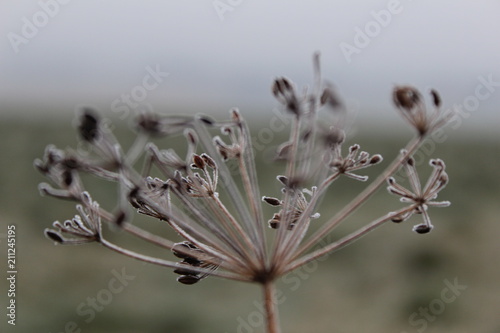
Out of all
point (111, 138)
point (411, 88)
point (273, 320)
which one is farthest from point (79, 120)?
point (411, 88)

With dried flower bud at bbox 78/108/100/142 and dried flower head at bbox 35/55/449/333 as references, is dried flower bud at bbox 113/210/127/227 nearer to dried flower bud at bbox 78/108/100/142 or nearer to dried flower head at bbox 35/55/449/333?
dried flower head at bbox 35/55/449/333

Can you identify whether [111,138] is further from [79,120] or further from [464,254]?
[464,254]

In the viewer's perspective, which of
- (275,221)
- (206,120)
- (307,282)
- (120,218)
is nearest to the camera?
(120,218)

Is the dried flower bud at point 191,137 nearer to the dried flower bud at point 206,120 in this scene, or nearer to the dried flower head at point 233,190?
the dried flower head at point 233,190

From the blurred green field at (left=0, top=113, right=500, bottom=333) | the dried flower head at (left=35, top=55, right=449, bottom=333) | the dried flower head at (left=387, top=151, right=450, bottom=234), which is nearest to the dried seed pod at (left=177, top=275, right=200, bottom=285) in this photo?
the dried flower head at (left=35, top=55, right=449, bottom=333)

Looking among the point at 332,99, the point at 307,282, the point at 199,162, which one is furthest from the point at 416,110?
the point at 307,282

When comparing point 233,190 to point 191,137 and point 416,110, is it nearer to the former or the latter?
point 191,137

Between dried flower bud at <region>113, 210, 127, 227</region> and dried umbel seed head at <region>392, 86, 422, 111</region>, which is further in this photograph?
→ dried umbel seed head at <region>392, 86, 422, 111</region>
